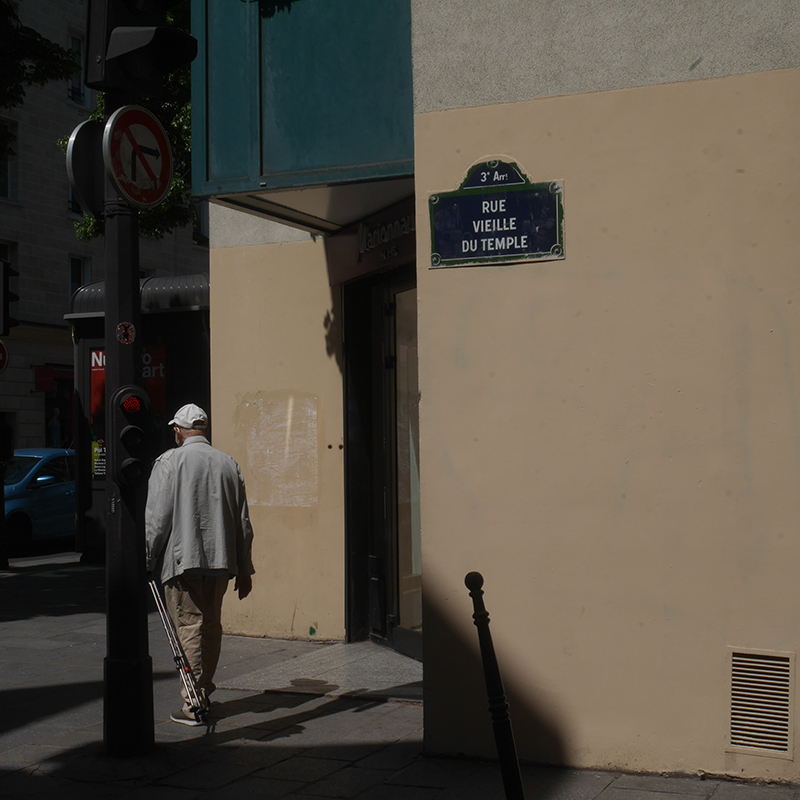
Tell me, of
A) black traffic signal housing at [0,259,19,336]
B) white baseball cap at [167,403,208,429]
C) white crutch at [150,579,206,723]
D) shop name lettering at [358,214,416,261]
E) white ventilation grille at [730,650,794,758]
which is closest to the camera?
white ventilation grille at [730,650,794,758]

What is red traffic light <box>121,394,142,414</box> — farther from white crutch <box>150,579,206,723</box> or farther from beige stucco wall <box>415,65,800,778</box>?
beige stucco wall <box>415,65,800,778</box>

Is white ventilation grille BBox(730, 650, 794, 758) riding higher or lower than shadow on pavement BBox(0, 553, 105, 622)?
higher

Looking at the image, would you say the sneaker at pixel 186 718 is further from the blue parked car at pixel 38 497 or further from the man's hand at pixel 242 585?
the blue parked car at pixel 38 497

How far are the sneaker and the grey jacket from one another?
77 cm

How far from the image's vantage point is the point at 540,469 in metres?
5.31

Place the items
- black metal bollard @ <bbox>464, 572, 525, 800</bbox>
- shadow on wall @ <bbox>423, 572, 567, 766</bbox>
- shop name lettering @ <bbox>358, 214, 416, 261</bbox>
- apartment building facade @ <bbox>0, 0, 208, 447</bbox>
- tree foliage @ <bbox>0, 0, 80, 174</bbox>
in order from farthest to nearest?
apartment building facade @ <bbox>0, 0, 208, 447</bbox>
tree foliage @ <bbox>0, 0, 80, 174</bbox>
shop name lettering @ <bbox>358, 214, 416, 261</bbox>
shadow on wall @ <bbox>423, 572, 567, 766</bbox>
black metal bollard @ <bbox>464, 572, 525, 800</bbox>

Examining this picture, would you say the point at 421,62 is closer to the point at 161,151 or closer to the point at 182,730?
the point at 161,151

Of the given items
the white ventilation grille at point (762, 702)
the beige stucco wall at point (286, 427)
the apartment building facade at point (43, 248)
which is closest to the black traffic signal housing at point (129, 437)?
the white ventilation grille at point (762, 702)

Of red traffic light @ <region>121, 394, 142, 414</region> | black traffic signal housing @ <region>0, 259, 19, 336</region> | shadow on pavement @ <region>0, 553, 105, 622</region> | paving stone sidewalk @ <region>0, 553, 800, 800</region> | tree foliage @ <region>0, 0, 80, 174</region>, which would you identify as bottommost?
shadow on pavement @ <region>0, 553, 105, 622</region>

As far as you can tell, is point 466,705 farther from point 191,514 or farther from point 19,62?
point 19,62

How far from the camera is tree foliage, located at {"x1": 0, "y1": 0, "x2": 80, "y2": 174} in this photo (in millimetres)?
12164

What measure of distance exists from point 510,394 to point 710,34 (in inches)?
77.3

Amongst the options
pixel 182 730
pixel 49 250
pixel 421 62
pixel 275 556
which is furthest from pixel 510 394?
pixel 49 250

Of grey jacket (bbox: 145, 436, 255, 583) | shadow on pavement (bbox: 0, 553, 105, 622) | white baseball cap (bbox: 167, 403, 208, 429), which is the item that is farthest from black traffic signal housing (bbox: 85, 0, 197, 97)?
shadow on pavement (bbox: 0, 553, 105, 622)
